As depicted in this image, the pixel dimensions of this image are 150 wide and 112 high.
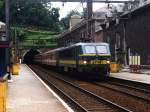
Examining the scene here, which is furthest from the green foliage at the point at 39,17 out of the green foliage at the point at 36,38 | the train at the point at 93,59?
the train at the point at 93,59

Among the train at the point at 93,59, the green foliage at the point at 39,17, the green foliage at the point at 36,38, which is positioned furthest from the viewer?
the green foliage at the point at 36,38

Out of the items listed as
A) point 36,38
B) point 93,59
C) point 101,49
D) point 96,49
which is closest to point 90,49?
point 96,49

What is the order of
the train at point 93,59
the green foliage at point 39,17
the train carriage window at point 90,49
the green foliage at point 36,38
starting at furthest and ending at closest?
the green foliage at point 36,38 < the green foliage at point 39,17 < the train carriage window at point 90,49 < the train at point 93,59

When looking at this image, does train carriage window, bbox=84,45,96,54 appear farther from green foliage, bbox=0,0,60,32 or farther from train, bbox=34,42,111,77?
green foliage, bbox=0,0,60,32

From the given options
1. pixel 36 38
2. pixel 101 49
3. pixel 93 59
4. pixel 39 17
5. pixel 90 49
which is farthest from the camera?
pixel 36 38

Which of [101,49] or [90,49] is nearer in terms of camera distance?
[90,49]

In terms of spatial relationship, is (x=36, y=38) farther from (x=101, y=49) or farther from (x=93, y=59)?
(x=93, y=59)

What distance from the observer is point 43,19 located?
106 m

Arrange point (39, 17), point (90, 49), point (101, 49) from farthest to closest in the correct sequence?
point (39, 17), point (101, 49), point (90, 49)

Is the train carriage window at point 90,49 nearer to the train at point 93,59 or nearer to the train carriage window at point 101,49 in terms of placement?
the train at point 93,59

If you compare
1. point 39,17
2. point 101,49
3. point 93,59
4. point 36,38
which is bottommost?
point 93,59

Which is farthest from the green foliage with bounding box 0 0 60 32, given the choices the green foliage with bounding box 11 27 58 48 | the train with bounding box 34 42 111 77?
the train with bounding box 34 42 111 77

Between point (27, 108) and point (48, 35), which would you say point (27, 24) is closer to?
point (48, 35)

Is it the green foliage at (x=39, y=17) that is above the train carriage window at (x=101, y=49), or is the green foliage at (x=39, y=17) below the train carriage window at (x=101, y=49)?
above
